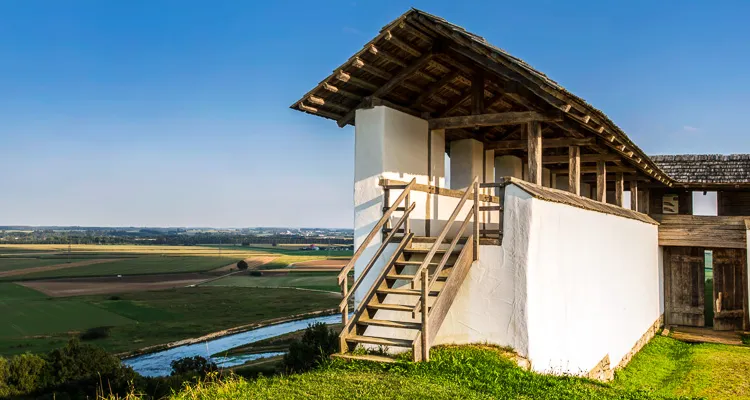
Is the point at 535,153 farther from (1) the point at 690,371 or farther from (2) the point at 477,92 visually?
(1) the point at 690,371

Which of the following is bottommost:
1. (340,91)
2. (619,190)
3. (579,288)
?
(579,288)

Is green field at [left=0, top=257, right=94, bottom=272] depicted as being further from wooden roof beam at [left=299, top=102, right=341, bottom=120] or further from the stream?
wooden roof beam at [left=299, top=102, right=341, bottom=120]

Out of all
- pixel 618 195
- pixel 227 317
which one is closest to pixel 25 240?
pixel 227 317

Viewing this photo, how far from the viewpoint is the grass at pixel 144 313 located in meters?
45.4

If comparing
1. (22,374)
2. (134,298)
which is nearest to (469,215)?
(22,374)

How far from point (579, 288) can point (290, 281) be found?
7397cm

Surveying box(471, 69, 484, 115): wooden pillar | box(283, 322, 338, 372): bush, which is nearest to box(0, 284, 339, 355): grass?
box(283, 322, 338, 372): bush

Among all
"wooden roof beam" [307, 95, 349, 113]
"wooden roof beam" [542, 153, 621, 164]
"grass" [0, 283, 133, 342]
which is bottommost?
"grass" [0, 283, 133, 342]

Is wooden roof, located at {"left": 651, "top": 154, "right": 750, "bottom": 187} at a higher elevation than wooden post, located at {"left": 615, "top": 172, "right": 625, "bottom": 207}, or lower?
higher

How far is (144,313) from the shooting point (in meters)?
57.5

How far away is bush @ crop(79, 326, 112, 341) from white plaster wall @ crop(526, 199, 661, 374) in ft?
139

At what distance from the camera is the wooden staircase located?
24.8ft

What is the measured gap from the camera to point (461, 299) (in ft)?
28.9

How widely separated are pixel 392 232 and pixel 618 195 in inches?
408
